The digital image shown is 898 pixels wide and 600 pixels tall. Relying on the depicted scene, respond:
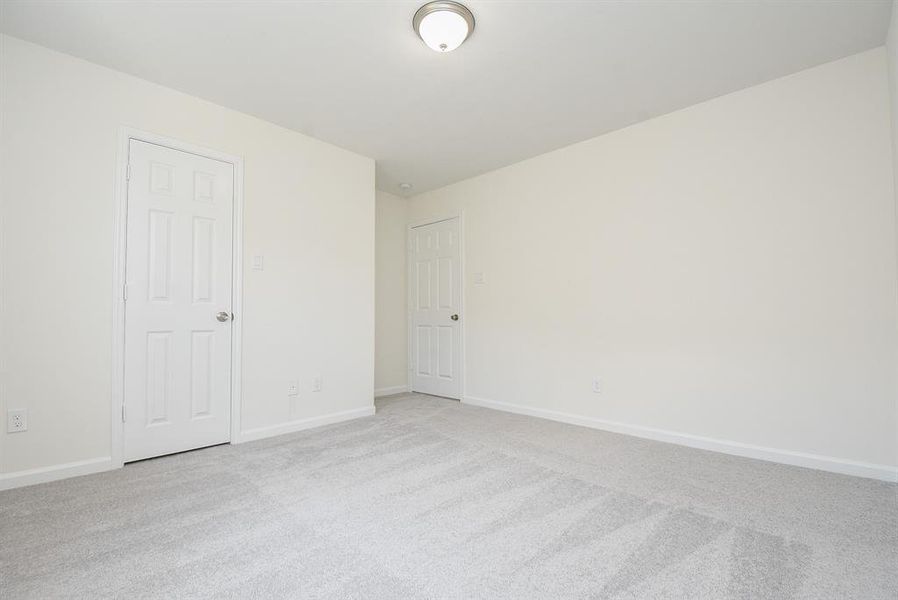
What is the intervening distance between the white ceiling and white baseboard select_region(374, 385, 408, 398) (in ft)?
9.54

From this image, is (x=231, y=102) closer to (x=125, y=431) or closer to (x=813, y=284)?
(x=125, y=431)

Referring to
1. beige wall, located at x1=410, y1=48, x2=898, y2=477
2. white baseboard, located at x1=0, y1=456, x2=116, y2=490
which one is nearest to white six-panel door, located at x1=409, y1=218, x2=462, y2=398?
beige wall, located at x1=410, y1=48, x2=898, y2=477

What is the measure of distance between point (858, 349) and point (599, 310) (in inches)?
61.4

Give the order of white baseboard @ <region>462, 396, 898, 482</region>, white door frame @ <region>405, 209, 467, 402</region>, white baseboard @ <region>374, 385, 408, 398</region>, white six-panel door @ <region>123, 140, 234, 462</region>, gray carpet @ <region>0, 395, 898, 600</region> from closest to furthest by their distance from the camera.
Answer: gray carpet @ <region>0, 395, 898, 600</region> → white baseboard @ <region>462, 396, 898, 482</region> → white six-panel door @ <region>123, 140, 234, 462</region> → white door frame @ <region>405, 209, 467, 402</region> → white baseboard @ <region>374, 385, 408, 398</region>

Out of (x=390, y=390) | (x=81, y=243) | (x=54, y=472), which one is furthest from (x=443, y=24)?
(x=390, y=390)

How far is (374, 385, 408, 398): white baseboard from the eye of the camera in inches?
189

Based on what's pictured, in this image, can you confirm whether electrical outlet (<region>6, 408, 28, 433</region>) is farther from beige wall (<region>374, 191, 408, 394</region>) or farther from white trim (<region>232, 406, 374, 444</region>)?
beige wall (<region>374, 191, 408, 394</region>)

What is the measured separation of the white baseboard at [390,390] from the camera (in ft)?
15.8

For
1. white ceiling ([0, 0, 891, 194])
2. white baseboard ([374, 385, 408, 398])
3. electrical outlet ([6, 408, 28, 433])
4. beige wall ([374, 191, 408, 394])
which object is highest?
white ceiling ([0, 0, 891, 194])

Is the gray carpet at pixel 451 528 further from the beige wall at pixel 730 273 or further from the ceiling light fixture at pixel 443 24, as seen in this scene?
the ceiling light fixture at pixel 443 24

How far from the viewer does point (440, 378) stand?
4742mm

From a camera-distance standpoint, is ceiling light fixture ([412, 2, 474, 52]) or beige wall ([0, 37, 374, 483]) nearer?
ceiling light fixture ([412, 2, 474, 52])

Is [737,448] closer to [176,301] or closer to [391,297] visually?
[391,297]

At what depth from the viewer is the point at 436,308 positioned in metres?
4.82
